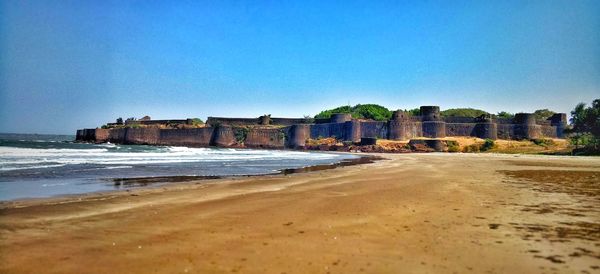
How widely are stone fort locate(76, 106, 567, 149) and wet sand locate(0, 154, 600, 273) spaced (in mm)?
48721

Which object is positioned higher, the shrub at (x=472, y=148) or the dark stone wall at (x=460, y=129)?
the dark stone wall at (x=460, y=129)

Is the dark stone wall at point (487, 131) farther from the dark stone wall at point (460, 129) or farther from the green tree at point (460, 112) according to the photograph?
the green tree at point (460, 112)

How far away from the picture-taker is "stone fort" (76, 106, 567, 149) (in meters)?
57.1

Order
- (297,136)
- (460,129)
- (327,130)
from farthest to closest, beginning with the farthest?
(297,136) → (327,130) → (460,129)

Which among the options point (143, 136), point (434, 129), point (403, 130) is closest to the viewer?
point (403, 130)

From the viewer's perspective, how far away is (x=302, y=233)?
6.14 metres

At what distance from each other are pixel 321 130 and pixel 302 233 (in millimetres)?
61892

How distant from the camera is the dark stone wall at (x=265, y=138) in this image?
229 ft

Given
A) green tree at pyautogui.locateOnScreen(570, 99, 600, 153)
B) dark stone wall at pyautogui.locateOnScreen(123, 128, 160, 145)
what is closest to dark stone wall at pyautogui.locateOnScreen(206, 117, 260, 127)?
dark stone wall at pyautogui.locateOnScreen(123, 128, 160, 145)

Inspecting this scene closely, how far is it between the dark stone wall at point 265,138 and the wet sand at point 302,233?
5924 centimetres

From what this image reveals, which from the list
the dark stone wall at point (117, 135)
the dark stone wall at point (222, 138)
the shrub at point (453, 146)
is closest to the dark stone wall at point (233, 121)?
the dark stone wall at point (222, 138)

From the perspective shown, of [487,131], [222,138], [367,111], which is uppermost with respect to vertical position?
[367,111]

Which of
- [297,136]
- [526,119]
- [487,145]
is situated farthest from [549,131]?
[297,136]

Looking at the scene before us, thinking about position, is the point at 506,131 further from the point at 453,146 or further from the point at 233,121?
the point at 233,121
